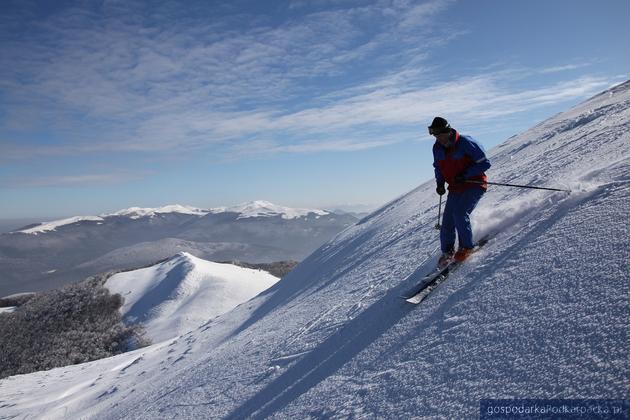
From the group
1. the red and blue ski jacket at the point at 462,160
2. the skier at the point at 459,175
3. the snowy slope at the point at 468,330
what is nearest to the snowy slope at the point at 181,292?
the snowy slope at the point at 468,330

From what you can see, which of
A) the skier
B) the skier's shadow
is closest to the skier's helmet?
the skier

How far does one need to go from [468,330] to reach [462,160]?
3242mm

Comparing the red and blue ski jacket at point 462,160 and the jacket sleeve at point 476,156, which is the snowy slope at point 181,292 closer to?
the red and blue ski jacket at point 462,160

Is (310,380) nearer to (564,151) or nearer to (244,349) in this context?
(244,349)

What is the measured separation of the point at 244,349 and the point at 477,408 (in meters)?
6.43

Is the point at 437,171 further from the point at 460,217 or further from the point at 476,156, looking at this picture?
the point at 460,217

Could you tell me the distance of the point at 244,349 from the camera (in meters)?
8.52

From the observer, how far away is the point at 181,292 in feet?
125

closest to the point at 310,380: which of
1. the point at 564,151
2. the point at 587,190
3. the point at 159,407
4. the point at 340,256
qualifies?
the point at 159,407

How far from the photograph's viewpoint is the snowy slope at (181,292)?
3192cm

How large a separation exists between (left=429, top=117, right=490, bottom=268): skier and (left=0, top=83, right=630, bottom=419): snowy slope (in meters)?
0.50

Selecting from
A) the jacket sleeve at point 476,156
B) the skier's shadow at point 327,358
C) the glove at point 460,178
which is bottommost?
the skier's shadow at point 327,358

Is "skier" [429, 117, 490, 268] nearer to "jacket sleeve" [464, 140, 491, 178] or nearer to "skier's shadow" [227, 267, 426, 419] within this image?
"jacket sleeve" [464, 140, 491, 178]

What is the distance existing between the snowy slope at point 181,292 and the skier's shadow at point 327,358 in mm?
26362
